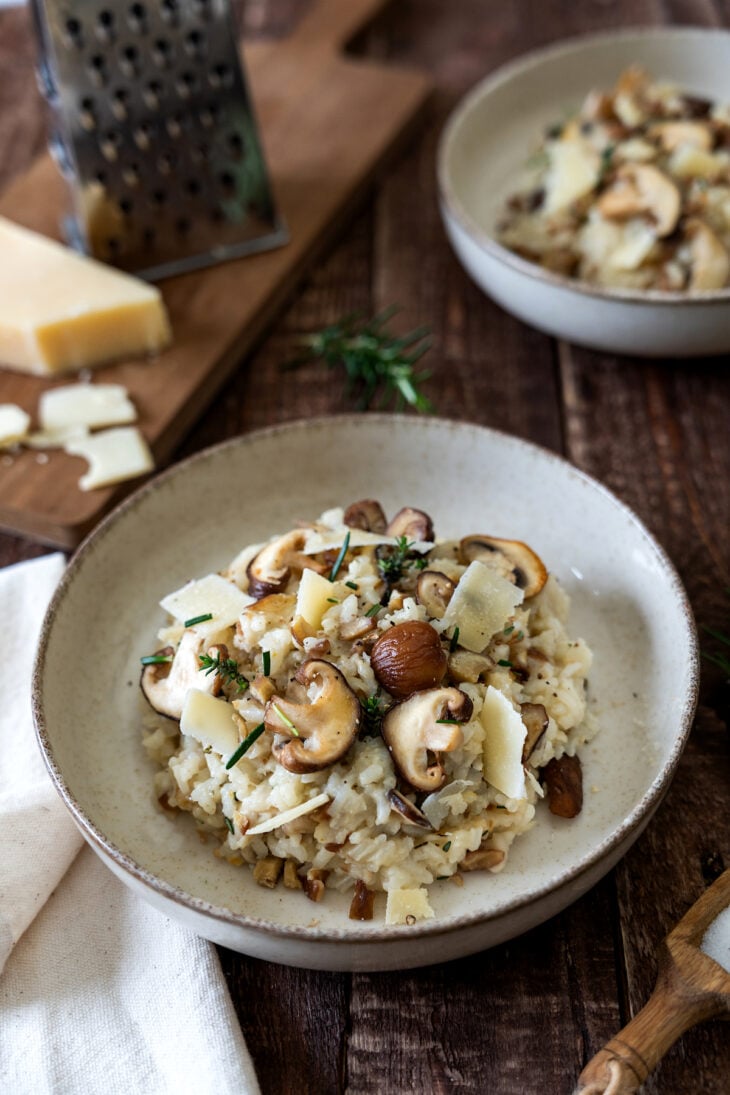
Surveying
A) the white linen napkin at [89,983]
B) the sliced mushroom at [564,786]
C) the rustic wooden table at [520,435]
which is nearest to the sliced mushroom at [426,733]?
the sliced mushroom at [564,786]

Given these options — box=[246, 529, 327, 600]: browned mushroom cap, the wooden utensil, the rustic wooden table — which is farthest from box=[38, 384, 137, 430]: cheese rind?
the wooden utensil

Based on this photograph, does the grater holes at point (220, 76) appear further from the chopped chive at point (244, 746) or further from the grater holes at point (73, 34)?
the chopped chive at point (244, 746)

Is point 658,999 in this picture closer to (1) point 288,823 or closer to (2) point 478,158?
(1) point 288,823

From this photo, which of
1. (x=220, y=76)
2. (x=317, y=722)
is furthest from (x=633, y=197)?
(x=317, y=722)

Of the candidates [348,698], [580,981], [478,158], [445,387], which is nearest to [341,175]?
[478,158]

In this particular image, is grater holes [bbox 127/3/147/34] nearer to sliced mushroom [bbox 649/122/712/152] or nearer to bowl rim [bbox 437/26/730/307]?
bowl rim [bbox 437/26/730/307]
